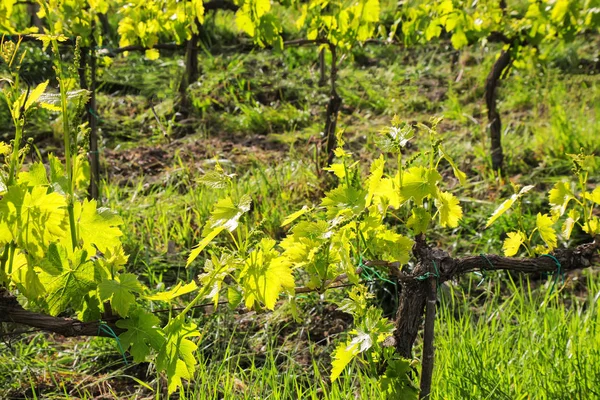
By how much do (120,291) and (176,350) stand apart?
0.56ft

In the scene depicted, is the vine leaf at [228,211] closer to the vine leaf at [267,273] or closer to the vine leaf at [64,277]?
the vine leaf at [267,273]

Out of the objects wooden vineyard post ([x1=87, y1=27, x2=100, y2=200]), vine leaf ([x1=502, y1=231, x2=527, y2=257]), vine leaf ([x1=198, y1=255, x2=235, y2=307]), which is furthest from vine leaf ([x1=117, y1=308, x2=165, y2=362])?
wooden vineyard post ([x1=87, y1=27, x2=100, y2=200])

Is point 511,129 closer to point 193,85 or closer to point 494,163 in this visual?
point 494,163

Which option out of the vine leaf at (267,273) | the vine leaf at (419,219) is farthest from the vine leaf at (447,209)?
the vine leaf at (267,273)

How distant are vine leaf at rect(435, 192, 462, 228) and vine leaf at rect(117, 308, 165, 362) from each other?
2.09ft

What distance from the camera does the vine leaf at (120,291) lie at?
1250 mm

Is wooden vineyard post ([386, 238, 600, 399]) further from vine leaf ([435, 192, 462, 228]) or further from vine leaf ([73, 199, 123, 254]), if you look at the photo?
vine leaf ([73, 199, 123, 254])

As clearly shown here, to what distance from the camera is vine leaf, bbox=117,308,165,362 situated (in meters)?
1.32

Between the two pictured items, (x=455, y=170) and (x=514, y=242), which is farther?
(x=514, y=242)

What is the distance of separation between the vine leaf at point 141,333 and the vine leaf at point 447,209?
0.64m

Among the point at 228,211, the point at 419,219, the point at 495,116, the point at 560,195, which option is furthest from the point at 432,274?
the point at 495,116

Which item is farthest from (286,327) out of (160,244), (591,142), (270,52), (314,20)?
(270,52)

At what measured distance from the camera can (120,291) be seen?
1.26 m

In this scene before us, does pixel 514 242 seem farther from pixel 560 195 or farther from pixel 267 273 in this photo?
pixel 267 273
